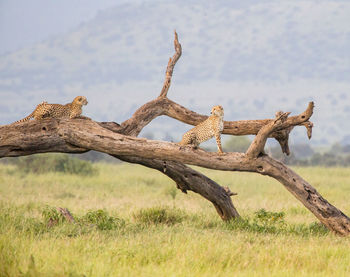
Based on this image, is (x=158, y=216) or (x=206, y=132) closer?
(x=206, y=132)

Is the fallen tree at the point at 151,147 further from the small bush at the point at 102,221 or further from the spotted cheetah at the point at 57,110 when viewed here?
the small bush at the point at 102,221

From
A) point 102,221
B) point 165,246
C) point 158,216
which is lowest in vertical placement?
point 165,246

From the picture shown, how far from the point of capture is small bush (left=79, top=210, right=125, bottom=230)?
972 cm

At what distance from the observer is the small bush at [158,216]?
1096cm

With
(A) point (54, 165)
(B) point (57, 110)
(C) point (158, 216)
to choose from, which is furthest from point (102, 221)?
(A) point (54, 165)

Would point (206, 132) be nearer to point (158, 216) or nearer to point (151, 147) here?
point (151, 147)

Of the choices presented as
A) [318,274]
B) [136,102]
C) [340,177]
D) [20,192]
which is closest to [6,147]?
[318,274]

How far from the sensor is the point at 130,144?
29.1ft

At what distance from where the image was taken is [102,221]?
9961mm

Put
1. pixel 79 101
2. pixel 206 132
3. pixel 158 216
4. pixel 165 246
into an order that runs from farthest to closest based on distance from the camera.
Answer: pixel 158 216
pixel 79 101
pixel 206 132
pixel 165 246

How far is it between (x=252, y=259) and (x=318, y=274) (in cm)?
81

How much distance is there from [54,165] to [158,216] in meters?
12.7

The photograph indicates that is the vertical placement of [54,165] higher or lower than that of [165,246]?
higher

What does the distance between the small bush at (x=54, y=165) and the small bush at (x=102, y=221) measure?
464 inches
